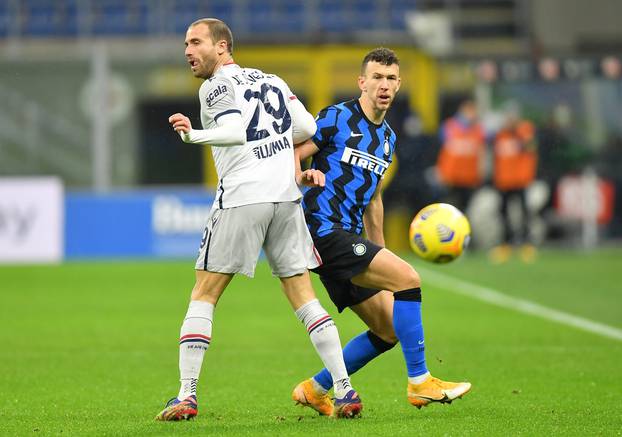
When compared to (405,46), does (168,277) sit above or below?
below

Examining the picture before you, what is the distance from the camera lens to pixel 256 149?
656 centimetres

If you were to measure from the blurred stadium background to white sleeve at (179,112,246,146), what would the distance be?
6594mm

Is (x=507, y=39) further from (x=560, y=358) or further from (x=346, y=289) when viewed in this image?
(x=346, y=289)

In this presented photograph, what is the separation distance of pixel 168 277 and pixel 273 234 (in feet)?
33.9

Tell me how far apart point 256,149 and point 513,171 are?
1428cm

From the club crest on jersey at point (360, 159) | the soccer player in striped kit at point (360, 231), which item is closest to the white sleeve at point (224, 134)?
the soccer player in striped kit at point (360, 231)

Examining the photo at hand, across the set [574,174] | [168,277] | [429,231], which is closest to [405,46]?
[574,174]

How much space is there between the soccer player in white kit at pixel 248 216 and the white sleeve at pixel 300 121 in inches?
→ 1.5

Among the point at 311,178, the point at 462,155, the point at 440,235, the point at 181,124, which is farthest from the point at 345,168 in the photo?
the point at 462,155

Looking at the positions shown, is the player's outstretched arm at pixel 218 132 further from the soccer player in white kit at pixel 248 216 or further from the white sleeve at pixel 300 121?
the white sleeve at pixel 300 121

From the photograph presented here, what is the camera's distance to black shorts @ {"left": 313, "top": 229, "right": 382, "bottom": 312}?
21.8 ft

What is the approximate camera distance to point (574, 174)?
22.4 meters

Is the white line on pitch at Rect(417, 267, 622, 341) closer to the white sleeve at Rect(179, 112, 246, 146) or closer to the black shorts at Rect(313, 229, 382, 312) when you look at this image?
the black shorts at Rect(313, 229, 382, 312)

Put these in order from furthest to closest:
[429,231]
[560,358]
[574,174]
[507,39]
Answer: [507,39]
[574,174]
[560,358]
[429,231]
